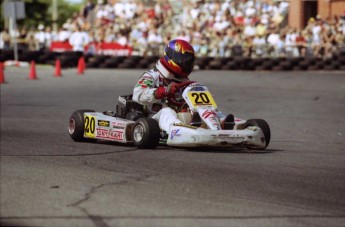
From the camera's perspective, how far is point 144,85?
9.58 meters

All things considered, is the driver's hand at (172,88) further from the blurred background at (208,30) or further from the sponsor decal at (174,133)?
the blurred background at (208,30)

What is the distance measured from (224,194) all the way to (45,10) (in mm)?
52670

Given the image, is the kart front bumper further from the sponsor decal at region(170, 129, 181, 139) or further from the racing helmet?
the racing helmet

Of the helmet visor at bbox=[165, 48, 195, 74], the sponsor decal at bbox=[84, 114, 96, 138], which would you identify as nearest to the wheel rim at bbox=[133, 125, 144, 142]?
the sponsor decal at bbox=[84, 114, 96, 138]

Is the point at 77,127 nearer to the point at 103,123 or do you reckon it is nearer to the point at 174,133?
the point at 103,123

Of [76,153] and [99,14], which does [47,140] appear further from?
[99,14]

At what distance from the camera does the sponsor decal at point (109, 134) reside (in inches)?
368

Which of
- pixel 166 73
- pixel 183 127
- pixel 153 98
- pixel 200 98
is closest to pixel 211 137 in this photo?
pixel 183 127

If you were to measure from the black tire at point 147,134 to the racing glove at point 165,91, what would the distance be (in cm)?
44

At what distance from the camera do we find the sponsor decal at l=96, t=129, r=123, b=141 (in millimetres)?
9352

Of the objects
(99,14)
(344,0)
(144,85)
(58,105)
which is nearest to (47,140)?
(144,85)

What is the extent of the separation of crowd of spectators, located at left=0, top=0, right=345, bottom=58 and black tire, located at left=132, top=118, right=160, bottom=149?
15.3 m

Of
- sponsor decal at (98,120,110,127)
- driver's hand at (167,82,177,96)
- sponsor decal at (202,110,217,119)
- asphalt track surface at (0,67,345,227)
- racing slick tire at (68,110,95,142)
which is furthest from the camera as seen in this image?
racing slick tire at (68,110,95,142)

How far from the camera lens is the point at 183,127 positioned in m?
8.82
